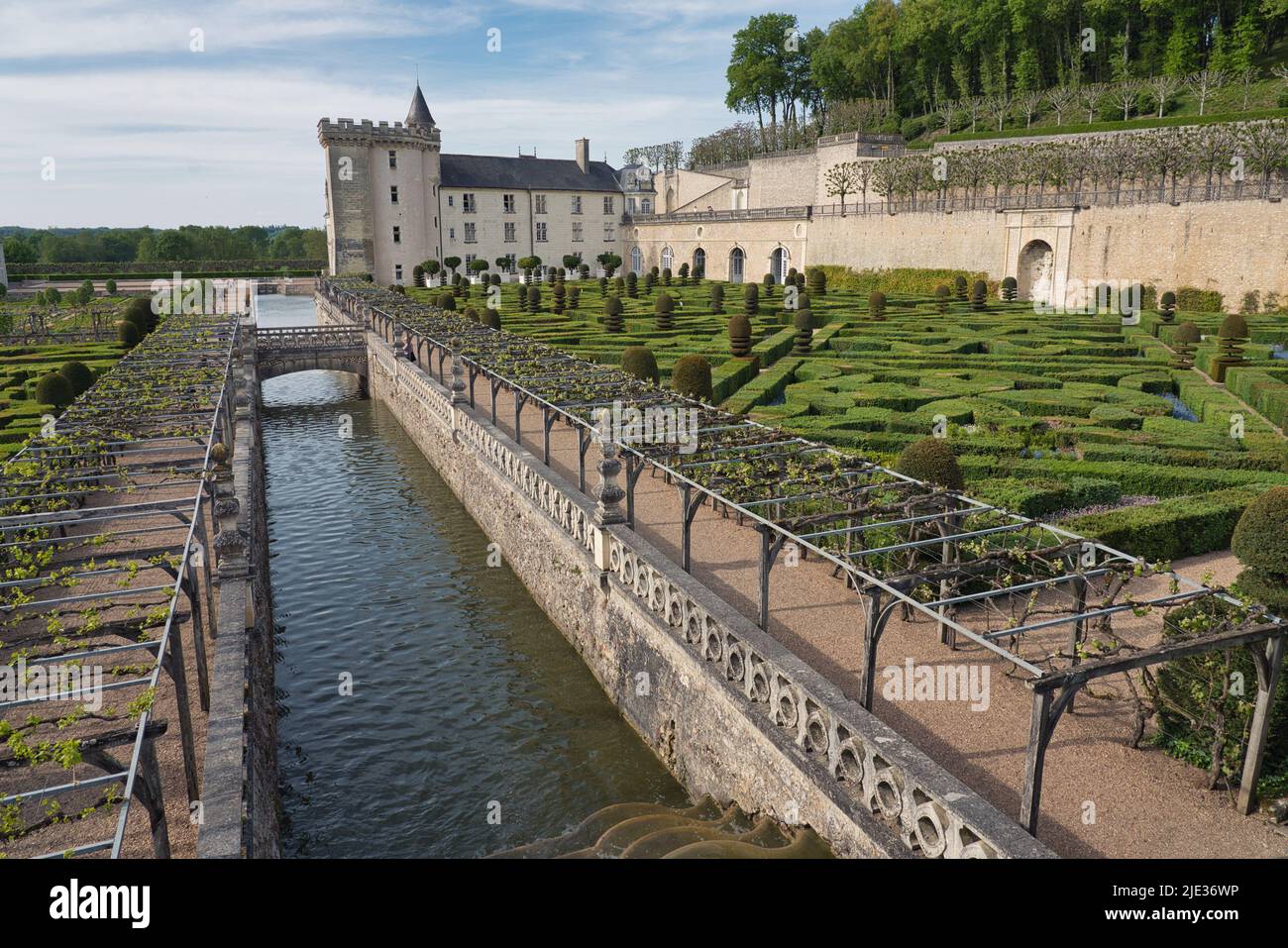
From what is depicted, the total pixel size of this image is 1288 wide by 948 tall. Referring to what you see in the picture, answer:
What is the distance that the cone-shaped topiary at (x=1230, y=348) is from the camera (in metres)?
25.9

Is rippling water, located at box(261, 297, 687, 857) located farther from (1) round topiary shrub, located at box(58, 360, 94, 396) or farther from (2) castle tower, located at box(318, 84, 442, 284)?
(2) castle tower, located at box(318, 84, 442, 284)

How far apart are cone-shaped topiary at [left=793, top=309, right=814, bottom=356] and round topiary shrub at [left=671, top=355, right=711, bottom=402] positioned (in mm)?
10134

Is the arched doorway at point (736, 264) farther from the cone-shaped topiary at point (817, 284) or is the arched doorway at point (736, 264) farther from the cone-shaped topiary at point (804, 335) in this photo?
the cone-shaped topiary at point (804, 335)

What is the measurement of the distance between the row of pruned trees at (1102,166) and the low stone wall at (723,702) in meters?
39.8

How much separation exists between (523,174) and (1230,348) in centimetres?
5996

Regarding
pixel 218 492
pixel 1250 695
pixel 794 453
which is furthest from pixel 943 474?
pixel 218 492

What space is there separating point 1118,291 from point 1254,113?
45.0 ft

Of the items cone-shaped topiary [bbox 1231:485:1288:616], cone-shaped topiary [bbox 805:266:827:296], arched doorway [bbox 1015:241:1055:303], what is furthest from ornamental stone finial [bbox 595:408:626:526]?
arched doorway [bbox 1015:241:1055:303]

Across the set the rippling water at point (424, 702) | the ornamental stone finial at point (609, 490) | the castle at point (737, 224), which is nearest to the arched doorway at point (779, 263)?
the castle at point (737, 224)

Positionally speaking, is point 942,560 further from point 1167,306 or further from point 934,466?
point 1167,306

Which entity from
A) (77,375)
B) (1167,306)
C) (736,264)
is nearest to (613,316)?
(77,375)

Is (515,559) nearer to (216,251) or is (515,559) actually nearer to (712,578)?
(712,578)

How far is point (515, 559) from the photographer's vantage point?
18.1m

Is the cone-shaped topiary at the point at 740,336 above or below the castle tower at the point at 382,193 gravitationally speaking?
below
